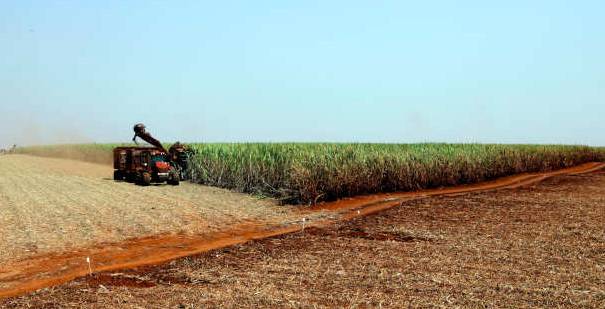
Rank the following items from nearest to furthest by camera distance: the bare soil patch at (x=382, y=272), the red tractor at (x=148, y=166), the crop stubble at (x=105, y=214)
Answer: the bare soil patch at (x=382, y=272) → the crop stubble at (x=105, y=214) → the red tractor at (x=148, y=166)

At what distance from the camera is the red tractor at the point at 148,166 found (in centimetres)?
2269

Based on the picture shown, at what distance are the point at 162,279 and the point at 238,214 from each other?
7.06m

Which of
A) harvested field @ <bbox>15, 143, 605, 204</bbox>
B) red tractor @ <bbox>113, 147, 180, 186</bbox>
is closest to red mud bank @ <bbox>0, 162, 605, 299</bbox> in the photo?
harvested field @ <bbox>15, 143, 605, 204</bbox>

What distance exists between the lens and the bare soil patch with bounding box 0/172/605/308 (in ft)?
21.5

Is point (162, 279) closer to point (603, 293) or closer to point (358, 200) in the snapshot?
point (603, 293)

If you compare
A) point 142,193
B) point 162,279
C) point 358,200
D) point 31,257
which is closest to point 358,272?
point 162,279

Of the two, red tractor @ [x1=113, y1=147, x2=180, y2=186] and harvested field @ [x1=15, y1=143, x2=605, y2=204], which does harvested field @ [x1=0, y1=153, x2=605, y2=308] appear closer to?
harvested field @ [x1=15, y1=143, x2=605, y2=204]

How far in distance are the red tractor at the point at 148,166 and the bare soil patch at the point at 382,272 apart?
12.6m

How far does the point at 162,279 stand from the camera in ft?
25.0

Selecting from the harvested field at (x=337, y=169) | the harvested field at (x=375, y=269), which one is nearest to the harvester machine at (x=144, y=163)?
the harvested field at (x=337, y=169)

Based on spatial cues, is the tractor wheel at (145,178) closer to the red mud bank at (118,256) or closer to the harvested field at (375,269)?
the red mud bank at (118,256)

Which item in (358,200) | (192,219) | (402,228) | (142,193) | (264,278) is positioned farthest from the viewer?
(142,193)

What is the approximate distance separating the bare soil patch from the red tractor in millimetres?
12645

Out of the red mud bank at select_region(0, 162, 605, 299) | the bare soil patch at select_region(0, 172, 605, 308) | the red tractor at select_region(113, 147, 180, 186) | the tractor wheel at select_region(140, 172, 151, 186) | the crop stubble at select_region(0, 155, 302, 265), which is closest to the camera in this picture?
the bare soil patch at select_region(0, 172, 605, 308)
